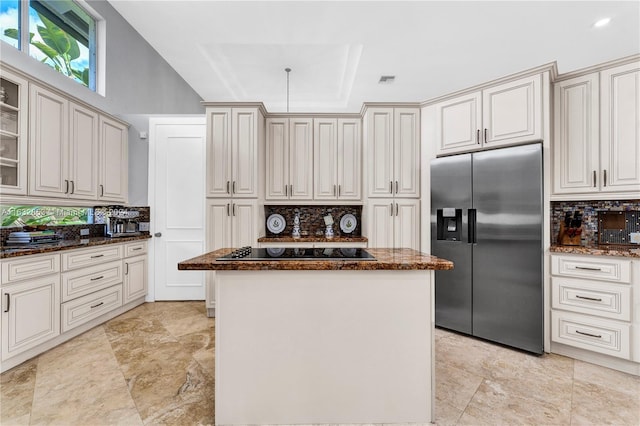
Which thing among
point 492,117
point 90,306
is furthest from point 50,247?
point 492,117

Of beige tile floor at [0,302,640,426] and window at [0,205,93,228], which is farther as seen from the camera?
window at [0,205,93,228]

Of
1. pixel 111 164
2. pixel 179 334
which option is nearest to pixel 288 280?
pixel 179 334

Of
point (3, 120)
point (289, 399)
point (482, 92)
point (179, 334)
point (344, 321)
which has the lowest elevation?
point (179, 334)

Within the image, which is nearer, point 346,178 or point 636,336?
point 636,336

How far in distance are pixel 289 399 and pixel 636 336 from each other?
105 inches

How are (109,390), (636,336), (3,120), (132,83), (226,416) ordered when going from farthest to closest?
(132,83)
(3,120)
(636,336)
(109,390)
(226,416)

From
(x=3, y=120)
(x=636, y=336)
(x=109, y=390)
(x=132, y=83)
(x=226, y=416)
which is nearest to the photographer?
(x=226, y=416)

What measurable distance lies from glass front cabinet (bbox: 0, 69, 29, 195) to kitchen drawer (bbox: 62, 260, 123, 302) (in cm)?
89

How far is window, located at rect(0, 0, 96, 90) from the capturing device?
2.73 meters

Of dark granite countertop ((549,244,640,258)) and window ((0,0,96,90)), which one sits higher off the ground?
window ((0,0,96,90))

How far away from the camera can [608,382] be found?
211 centimetres

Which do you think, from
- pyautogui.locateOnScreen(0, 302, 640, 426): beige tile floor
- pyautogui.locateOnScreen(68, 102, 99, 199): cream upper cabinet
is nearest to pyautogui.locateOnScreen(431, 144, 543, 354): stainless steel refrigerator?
pyautogui.locateOnScreen(0, 302, 640, 426): beige tile floor

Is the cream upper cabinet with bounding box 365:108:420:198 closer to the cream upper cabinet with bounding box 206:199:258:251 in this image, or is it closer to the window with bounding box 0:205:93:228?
the cream upper cabinet with bounding box 206:199:258:251

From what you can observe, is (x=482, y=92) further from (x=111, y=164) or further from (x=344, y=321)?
(x=111, y=164)
